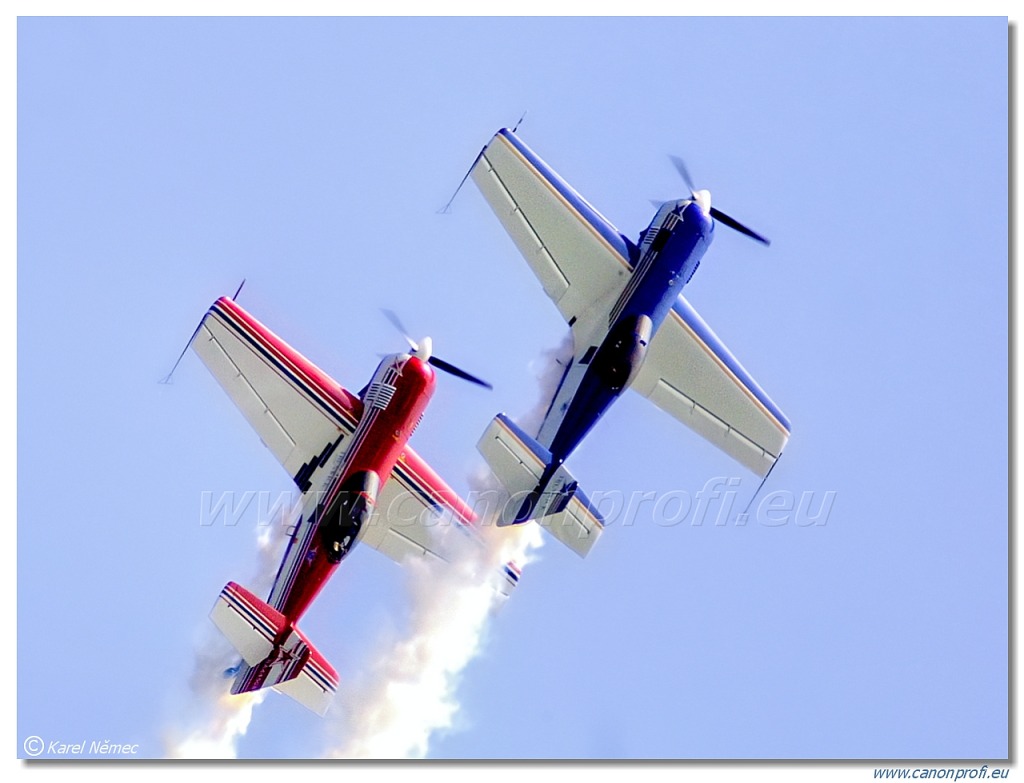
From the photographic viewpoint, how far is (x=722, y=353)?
143 ft

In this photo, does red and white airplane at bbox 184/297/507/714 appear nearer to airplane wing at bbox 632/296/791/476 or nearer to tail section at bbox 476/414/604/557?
tail section at bbox 476/414/604/557

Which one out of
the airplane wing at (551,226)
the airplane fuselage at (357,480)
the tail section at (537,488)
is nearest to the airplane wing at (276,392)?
the airplane fuselage at (357,480)

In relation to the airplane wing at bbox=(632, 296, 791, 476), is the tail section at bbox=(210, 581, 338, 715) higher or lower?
lower

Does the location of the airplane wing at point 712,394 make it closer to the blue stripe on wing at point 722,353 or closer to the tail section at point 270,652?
the blue stripe on wing at point 722,353

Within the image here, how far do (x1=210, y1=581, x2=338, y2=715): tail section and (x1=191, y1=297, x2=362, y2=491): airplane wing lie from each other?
2810 millimetres

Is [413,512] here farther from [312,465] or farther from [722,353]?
[722,353]

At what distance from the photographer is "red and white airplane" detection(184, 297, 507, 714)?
41.2m

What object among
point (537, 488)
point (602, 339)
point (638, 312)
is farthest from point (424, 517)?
point (638, 312)

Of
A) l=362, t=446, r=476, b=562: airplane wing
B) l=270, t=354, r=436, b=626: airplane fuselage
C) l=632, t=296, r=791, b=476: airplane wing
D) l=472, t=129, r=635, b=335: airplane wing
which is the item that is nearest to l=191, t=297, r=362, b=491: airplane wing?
l=270, t=354, r=436, b=626: airplane fuselage

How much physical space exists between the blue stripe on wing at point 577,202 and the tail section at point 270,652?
385 inches

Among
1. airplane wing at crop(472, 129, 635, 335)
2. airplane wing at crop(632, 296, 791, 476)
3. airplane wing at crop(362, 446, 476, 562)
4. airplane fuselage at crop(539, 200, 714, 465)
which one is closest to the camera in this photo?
airplane fuselage at crop(539, 200, 714, 465)

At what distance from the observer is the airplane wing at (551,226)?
42125 mm

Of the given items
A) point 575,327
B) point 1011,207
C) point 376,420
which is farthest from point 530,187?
point 1011,207

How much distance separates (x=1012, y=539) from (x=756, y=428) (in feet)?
Answer: 22.8
